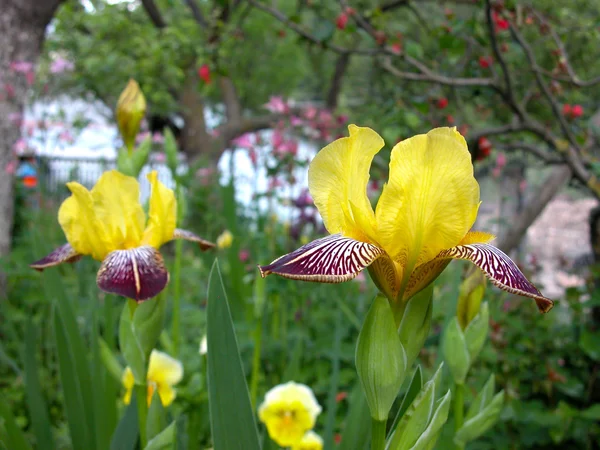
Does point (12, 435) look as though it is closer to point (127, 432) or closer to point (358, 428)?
point (127, 432)

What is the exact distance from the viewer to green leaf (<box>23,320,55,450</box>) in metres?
0.89

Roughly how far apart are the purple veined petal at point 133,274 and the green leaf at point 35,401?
272 millimetres

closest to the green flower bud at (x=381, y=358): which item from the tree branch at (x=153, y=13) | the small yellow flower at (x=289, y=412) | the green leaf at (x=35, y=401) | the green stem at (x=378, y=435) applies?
the green stem at (x=378, y=435)

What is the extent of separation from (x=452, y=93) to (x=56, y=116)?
4018 mm

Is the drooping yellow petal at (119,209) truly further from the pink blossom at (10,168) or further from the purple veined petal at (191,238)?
the pink blossom at (10,168)

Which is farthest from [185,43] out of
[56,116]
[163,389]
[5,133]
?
[163,389]

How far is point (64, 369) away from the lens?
0.86 meters

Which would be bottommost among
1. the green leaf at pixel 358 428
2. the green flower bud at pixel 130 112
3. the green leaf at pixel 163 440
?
the green leaf at pixel 358 428

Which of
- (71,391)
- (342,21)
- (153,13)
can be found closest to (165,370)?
(71,391)

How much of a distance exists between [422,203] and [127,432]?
1.67 feet

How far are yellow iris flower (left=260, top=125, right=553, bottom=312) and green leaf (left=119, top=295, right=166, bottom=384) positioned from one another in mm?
309

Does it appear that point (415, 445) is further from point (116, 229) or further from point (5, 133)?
point (5, 133)

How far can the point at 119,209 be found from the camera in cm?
81

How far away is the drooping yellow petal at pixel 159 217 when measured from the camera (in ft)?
2.71
